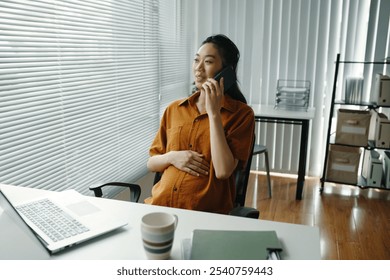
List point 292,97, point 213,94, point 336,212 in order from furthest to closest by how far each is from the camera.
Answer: point 292,97 < point 336,212 < point 213,94

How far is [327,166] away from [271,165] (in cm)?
70

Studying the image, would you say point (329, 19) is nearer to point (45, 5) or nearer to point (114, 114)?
point (114, 114)

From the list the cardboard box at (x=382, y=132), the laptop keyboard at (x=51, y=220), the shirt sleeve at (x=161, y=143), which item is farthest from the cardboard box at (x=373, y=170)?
the laptop keyboard at (x=51, y=220)

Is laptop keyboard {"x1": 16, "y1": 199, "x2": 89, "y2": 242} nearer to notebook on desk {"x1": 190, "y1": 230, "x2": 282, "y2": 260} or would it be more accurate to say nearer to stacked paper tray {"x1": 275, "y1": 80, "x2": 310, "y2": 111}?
notebook on desk {"x1": 190, "y1": 230, "x2": 282, "y2": 260}

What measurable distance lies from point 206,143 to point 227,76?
12.7 inches

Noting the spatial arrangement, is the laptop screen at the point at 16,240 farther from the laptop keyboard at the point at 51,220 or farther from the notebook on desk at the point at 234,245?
the notebook on desk at the point at 234,245

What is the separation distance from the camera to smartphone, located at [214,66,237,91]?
1619 mm

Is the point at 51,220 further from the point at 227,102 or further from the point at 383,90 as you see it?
the point at 383,90

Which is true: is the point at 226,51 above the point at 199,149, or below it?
above

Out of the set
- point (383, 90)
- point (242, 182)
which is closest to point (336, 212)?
point (383, 90)

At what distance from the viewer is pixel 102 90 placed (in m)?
2.15

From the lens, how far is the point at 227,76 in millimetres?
1627
